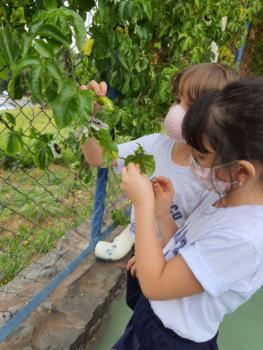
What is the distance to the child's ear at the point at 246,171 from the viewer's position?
781 mm

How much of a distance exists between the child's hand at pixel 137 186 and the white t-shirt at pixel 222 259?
147 mm

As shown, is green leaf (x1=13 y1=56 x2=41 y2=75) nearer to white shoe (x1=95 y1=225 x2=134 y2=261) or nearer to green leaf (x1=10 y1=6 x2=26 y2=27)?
green leaf (x1=10 y1=6 x2=26 y2=27)

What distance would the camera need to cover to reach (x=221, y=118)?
79 centimetres

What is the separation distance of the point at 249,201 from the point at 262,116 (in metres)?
0.20

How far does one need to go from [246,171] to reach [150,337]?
1.98ft

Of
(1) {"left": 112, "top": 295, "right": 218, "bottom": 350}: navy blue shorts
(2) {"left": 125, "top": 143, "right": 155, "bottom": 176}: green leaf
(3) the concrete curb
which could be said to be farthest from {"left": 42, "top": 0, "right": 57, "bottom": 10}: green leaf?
(3) the concrete curb

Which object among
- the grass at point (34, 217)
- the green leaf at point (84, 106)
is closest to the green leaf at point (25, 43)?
the green leaf at point (84, 106)

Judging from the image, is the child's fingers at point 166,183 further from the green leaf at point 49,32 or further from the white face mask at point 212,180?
the green leaf at point 49,32

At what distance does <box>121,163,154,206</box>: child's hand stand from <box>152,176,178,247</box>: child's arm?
16 centimetres

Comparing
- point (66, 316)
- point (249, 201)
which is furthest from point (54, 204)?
point (249, 201)

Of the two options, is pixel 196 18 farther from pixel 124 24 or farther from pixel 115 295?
pixel 115 295

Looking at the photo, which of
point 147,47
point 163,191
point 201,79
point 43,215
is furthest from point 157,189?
point 43,215

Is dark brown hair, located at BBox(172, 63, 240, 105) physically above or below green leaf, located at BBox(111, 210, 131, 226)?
above

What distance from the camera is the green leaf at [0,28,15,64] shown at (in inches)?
23.4
